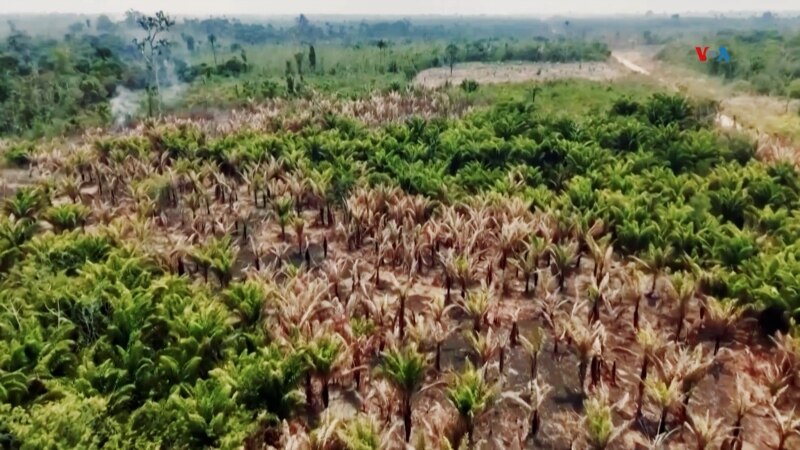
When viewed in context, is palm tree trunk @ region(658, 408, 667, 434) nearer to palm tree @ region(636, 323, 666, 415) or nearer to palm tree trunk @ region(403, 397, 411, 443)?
palm tree @ region(636, 323, 666, 415)

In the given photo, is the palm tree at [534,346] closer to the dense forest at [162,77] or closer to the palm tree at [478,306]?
the palm tree at [478,306]

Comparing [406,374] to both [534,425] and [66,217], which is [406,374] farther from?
[66,217]

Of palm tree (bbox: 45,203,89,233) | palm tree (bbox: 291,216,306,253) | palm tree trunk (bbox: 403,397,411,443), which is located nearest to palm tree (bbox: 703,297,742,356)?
palm tree trunk (bbox: 403,397,411,443)

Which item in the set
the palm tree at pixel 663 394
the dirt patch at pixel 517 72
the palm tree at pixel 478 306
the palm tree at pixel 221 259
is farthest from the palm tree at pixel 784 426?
the dirt patch at pixel 517 72

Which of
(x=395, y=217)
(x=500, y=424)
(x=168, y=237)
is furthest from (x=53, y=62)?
(x=500, y=424)

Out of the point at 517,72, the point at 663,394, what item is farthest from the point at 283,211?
the point at 517,72
